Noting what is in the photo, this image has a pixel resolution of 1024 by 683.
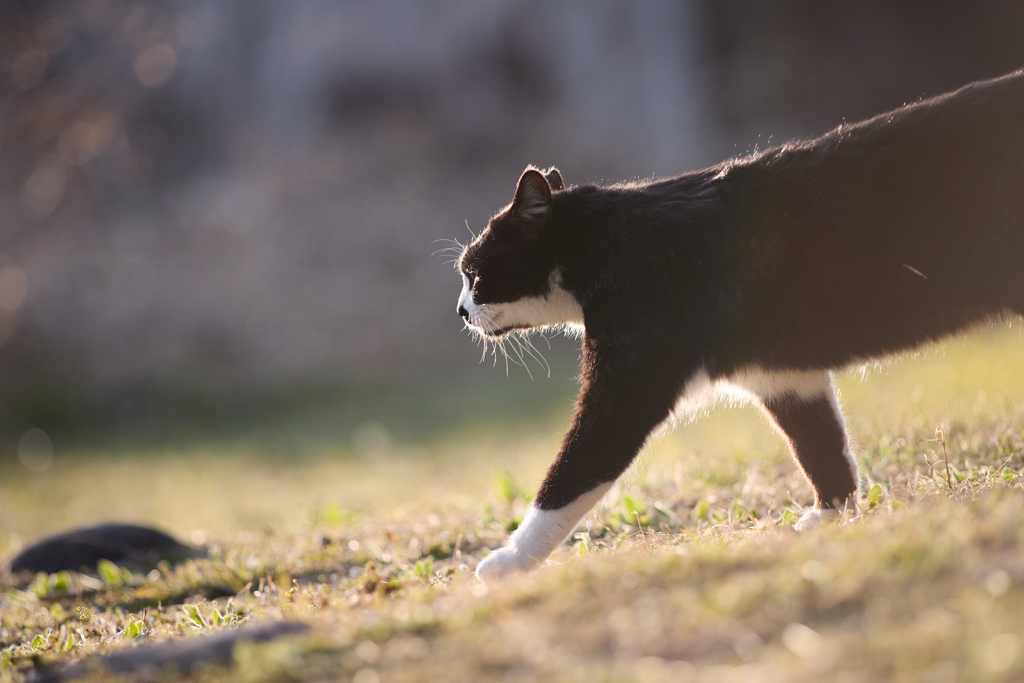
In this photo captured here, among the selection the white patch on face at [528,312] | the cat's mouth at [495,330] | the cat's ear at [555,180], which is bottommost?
the cat's mouth at [495,330]

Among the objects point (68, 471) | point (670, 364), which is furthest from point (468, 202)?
point (670, 364)

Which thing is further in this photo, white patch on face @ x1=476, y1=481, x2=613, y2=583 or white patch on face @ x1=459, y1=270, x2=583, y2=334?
white patch on face @ x1=459, y1=270, x2=583, y2=334

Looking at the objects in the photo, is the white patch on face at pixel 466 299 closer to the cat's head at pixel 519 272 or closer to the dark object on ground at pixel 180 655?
the cat's head at pixel 519 272

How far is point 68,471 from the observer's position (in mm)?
10867

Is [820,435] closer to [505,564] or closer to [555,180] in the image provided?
[505,564]

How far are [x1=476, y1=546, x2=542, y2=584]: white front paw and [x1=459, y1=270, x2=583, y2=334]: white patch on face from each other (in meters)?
1.11

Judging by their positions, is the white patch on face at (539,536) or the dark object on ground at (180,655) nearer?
the dark object on ground at (180,655)

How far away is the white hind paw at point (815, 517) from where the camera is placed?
3.27m

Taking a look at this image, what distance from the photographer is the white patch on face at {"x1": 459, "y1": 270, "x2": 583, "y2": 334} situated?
3744mm

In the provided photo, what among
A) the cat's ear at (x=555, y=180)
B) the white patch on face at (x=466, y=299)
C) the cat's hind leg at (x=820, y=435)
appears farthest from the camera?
the cat's ear at (x=555, y=180)

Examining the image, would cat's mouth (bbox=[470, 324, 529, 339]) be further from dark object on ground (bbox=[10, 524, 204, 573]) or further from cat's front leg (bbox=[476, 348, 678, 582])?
dark object on ground (bbox=[10, 524, 204, 573])

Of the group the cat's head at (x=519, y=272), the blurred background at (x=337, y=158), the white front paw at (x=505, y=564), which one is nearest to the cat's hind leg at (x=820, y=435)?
the cat's head at (x=519, y=272)

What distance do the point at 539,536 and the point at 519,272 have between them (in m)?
1.24

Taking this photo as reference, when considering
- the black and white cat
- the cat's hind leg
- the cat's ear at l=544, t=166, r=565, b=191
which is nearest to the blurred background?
the cat's ear at l=544, t=166, r=565, b=191
